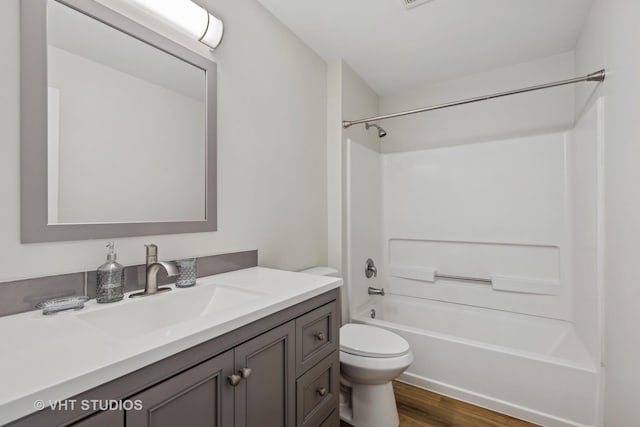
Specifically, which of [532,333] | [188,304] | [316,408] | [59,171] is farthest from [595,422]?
[59,171]

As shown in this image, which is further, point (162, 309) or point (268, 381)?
point (162, 309)

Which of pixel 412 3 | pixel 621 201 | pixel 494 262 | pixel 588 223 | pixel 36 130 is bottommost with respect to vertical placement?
pixel 494 262

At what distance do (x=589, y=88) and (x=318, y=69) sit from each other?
5.56 ft

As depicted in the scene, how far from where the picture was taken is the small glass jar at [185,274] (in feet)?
3.70

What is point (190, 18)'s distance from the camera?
120cm

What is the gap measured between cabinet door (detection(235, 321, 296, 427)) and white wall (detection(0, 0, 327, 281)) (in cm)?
57

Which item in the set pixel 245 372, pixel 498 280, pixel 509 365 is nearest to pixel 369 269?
pixel 498 280

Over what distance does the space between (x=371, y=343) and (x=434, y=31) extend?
1983mm

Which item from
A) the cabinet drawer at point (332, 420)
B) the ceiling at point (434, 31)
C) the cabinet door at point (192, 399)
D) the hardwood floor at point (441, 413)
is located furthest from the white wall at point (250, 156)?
the hardwood floor at point (441, 413)

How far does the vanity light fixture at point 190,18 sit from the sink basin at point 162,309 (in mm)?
1058

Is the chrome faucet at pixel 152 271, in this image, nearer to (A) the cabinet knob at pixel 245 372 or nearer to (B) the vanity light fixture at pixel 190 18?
(A) the cabinet knob at pixel 245 372

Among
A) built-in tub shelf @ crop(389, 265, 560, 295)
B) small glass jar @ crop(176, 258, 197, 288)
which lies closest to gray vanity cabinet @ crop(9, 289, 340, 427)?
small glass jar @ crop(176, 258, 197, 288)

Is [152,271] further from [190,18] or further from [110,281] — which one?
[190,18]

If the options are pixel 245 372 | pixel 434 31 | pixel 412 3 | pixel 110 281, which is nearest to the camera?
pixel 245 372
